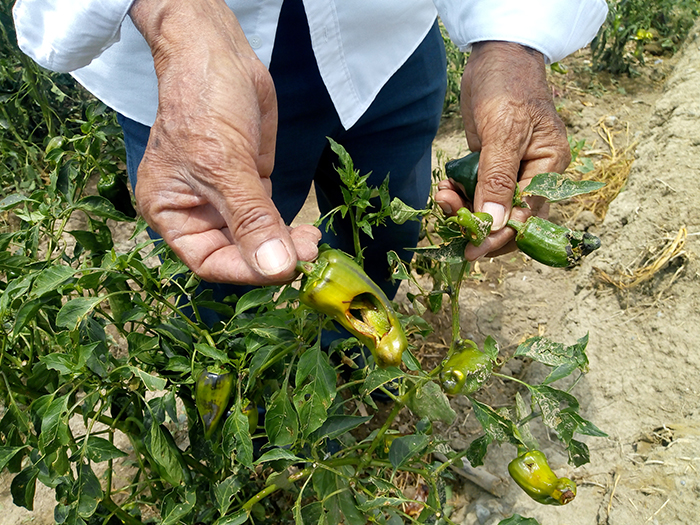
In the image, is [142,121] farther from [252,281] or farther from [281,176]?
[252,281]

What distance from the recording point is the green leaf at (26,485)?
1.04 meters

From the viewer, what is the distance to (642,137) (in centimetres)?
305

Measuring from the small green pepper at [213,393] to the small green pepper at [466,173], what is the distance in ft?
2.11

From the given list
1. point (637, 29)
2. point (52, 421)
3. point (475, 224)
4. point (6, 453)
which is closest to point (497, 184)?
point (475, 224)

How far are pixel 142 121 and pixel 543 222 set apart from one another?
38.2 inches

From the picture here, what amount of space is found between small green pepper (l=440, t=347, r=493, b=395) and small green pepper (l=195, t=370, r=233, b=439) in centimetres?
41

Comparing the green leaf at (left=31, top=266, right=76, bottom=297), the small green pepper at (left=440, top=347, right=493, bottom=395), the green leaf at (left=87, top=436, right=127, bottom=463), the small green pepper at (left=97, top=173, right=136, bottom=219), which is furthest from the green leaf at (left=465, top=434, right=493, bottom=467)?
the small green pepper at (left=97, top=173, right=136, bottom=219)

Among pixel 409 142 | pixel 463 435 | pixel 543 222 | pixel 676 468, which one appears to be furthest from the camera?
pixel 463 435

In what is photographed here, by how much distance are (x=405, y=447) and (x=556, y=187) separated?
1.80ft

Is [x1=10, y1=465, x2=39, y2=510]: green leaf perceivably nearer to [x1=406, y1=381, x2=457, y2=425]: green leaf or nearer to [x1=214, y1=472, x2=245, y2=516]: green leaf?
[x1=214, y1=472, x2=245, y2=516]: green leaf

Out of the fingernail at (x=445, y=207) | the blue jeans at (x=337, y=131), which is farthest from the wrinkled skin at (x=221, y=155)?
the blue jeans at (x=337, y=131)

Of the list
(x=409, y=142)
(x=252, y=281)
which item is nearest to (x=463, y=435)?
(x=409, y=142)

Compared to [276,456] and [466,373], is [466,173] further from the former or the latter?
[276,456]

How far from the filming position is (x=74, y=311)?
939 millimetres
